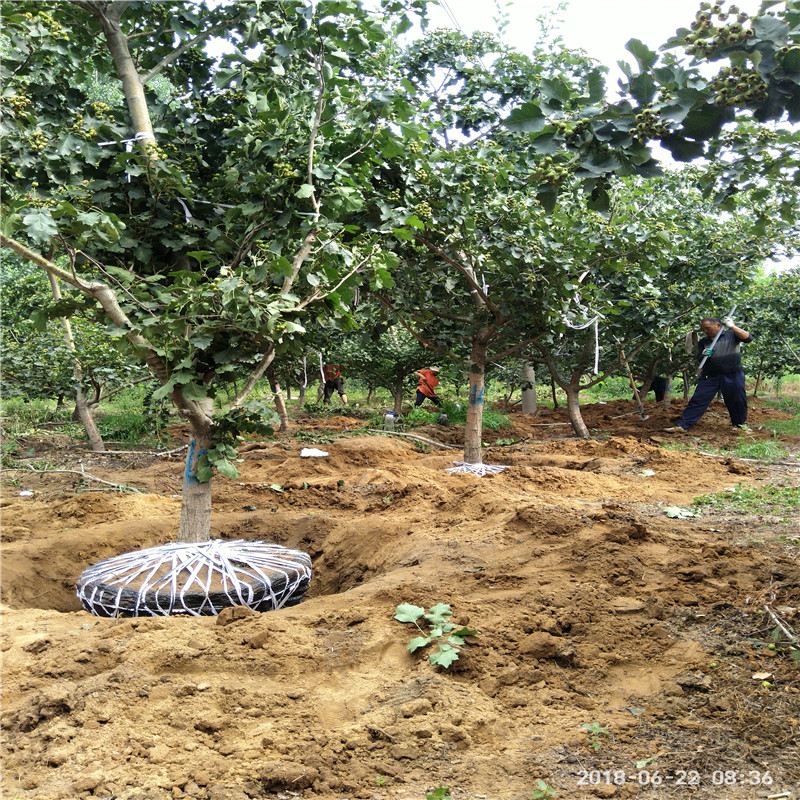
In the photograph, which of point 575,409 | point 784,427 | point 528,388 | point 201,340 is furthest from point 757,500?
point 528,388

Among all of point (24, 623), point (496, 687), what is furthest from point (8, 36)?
point (496, 687)

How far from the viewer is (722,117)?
2.49m

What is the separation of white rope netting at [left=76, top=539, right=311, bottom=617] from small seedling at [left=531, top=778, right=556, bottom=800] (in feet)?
6.61

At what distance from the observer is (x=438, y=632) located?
269 centimetres

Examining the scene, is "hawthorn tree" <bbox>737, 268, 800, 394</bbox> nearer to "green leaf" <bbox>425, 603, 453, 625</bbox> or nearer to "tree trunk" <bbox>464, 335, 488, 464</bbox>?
"tree trunk" <bbox>464, 335, 488, 464</bbox>

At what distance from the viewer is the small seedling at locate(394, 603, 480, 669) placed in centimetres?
252

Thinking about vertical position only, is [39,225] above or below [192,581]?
above

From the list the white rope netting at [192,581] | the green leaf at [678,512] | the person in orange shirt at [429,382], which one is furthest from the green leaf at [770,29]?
the person in orange shirt at [429,382]

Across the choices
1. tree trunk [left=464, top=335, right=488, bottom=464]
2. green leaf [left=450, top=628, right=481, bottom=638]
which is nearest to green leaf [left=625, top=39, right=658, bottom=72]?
green leaf [left=450, top=628, right=481, bottom=638]

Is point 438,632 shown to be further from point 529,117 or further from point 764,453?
point 764,453

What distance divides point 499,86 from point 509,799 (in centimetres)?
1064

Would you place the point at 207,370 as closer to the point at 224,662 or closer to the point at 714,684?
the point at 224,662

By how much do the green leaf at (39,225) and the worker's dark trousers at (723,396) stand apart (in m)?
8.94

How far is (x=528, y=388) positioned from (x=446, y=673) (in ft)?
40.7
